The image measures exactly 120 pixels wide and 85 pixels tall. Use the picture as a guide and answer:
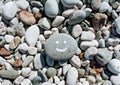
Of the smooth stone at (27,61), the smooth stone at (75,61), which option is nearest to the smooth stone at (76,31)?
the smooth stone at (75,61)

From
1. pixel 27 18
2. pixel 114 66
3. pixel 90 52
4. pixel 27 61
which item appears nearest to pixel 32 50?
pixel 27 61

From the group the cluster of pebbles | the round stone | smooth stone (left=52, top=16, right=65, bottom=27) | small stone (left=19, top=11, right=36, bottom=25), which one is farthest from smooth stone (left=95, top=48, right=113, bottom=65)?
Result: small stone (left=19, top=11, right=36, bottom=25)

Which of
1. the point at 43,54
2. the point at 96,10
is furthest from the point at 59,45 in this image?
the point at 96,10

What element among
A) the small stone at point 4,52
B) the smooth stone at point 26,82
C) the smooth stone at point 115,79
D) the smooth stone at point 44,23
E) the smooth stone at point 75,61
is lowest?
the smooth stone at point 115,79

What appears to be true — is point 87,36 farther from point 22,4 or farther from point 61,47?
point 22,4

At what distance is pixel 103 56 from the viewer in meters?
1.73

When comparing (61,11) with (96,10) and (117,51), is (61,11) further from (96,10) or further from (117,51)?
(117,51)

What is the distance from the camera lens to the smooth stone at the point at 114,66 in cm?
171

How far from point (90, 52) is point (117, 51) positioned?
12 cm

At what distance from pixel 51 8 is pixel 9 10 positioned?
0.63 feet

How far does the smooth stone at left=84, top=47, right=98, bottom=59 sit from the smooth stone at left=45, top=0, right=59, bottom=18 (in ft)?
0.74

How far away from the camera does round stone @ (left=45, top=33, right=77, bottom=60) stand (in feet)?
5.60

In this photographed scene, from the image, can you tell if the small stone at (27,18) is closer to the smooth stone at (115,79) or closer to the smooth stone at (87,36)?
the smooth stone at (87,36)

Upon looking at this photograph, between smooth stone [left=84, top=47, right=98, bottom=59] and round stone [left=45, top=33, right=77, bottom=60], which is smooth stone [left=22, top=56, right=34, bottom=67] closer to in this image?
round stone [left=45, top=33, right=77, bottom=60]
